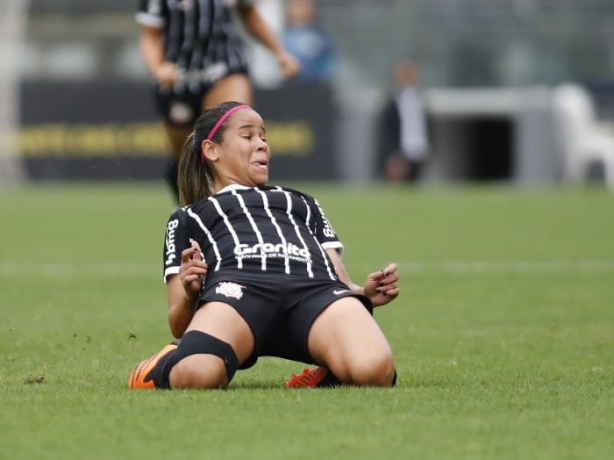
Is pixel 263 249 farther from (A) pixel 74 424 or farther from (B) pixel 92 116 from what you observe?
(B) pixel 92 116

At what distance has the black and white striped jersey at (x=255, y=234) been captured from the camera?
5906 millimetres

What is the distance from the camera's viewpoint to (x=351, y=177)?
93.5 ft

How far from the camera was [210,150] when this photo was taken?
6.32 m

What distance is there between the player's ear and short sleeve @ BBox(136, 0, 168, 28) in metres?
4.98

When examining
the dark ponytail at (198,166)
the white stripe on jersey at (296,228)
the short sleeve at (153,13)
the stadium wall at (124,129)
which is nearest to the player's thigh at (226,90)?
the short sleeve at (153,13)

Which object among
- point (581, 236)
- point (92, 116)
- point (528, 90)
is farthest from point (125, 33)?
point (581, 236)

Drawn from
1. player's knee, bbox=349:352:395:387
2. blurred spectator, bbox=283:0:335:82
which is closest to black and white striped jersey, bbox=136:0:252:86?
player's knee, bbox=349:352:395:387

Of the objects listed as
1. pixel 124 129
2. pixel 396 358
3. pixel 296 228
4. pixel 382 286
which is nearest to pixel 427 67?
pixel 124 129

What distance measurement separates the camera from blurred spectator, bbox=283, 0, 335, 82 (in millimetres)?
27328

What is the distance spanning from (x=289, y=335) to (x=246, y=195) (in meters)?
0.66

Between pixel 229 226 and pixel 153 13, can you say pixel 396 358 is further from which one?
pixel 153 13

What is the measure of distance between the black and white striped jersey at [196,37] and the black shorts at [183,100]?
1.4 inches

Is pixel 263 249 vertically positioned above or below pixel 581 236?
above

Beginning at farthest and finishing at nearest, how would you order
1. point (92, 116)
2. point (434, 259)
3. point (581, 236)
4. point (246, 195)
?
point (92, 116) → point (581, 236) → point (434, 259) → point (246, 195)
